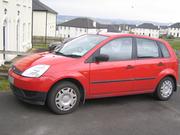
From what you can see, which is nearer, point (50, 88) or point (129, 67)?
point (50, 88)

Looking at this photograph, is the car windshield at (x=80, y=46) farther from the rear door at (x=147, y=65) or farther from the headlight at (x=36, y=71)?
the rear door at (x=147, y=65)

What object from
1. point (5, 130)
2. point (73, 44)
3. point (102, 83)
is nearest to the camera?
point (5, 130)

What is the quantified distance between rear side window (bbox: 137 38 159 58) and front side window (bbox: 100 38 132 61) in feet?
0.90

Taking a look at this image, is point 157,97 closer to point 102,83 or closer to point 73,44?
point 102,83

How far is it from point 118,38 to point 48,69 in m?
1.86

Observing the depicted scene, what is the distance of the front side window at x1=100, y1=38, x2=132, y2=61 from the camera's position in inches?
232

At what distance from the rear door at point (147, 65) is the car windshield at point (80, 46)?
101 centimetres

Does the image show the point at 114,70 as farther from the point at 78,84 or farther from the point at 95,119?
the point at 95,119

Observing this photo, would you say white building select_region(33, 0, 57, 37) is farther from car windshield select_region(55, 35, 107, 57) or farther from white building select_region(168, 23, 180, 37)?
white building select_region(168, 23, 180, 37)

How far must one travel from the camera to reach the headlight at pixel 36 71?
514 centimetres

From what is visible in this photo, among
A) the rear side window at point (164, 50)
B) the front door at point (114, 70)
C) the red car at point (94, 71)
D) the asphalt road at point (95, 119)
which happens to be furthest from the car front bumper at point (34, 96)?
the rear side window at point (164, 50)

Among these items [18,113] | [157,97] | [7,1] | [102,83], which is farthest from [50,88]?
[7,1]

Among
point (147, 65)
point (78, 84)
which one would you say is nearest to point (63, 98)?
point (78, 84)

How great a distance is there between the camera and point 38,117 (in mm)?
5066
